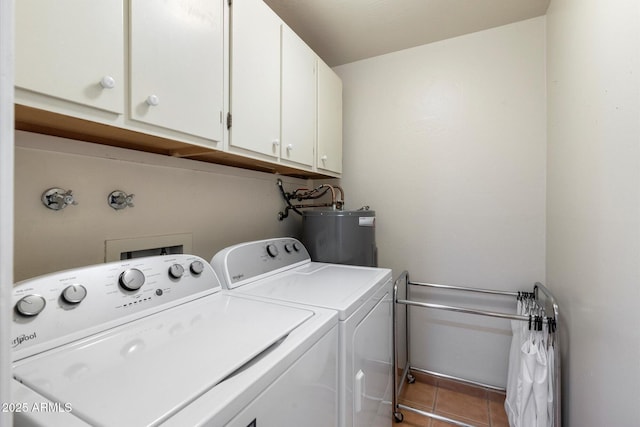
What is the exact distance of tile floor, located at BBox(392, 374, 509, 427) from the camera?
1.68 meters

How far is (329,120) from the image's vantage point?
6.40 feet

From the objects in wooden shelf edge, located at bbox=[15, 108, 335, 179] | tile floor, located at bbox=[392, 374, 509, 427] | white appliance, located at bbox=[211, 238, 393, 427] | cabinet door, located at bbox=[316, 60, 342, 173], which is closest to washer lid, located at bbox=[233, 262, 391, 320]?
white appliance, located at bbox=[211, 238, 393, 427]

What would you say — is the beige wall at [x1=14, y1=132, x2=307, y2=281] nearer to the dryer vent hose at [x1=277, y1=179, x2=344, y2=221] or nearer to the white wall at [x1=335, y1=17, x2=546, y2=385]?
the dryer vent hose at [x1=277, y1=179, x2=344, y2=221]

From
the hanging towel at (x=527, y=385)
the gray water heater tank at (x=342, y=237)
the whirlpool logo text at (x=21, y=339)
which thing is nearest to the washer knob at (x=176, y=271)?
the whirlpool logo text at (x=21, y=339)

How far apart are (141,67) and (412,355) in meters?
2.33

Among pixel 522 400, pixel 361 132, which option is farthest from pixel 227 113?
pixel 522 400

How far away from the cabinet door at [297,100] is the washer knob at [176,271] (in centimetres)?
74

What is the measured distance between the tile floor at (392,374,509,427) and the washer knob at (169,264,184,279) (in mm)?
1584

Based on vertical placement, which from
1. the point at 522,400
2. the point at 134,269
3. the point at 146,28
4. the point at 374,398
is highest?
the point at 146,28

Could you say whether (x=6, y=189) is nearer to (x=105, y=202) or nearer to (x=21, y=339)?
(x=21, y=339)

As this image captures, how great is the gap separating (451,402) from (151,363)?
1978mm

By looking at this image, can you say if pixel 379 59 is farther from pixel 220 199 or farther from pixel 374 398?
pixel 374 398

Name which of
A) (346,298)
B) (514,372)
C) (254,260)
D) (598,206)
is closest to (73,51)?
(254,260)

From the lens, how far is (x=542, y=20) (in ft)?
5.62
